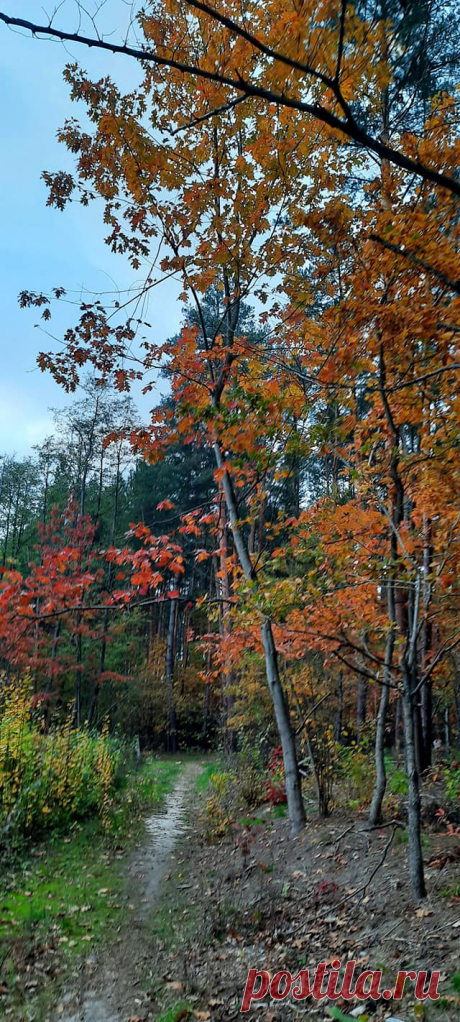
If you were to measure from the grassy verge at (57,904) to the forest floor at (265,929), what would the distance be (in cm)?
7

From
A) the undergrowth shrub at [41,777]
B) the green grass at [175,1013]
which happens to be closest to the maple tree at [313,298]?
the green grass at [175,1013]

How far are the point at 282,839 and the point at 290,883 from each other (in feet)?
4.16

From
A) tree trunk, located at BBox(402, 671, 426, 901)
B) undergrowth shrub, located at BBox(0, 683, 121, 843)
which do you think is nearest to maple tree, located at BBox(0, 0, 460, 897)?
tree trunk, located at BBox(402, 671, 426, 901)

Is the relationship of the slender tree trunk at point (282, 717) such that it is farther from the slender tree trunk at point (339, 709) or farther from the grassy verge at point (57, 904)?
the slender tree trunk at point (339, 709)

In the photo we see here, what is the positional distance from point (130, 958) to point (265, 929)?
104 centimetres

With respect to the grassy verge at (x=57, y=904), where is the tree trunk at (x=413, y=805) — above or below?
above

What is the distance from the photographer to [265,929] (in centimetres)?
430

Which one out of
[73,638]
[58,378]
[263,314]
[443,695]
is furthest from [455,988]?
[73,638]

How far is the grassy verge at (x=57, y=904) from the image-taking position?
3906 mm

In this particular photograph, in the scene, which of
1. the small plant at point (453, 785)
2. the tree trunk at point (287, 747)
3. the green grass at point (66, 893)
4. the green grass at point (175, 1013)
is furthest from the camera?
the tree trunk at point (287, 747)

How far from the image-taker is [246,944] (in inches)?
163

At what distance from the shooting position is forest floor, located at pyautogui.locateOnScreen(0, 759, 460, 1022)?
3.28 meters

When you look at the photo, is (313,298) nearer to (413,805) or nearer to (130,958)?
(413,805)

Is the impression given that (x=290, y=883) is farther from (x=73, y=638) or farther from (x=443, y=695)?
(x=73, y=638)
